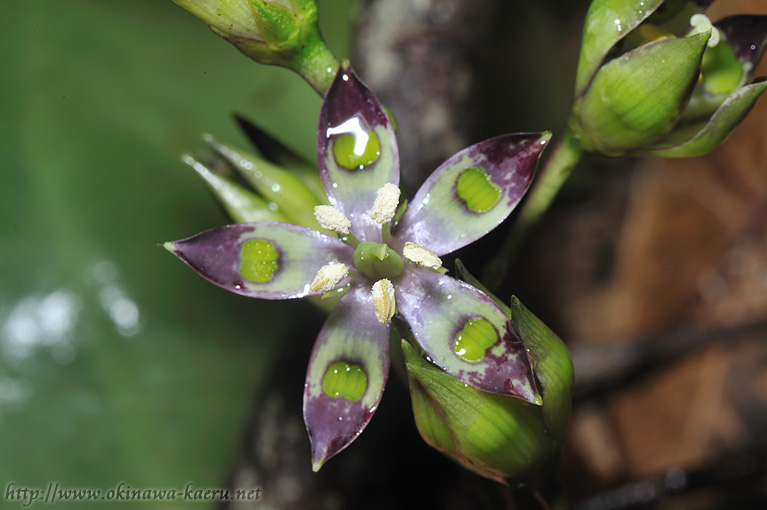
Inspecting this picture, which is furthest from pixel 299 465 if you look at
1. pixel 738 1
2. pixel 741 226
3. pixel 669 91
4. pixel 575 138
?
pixel 738 1

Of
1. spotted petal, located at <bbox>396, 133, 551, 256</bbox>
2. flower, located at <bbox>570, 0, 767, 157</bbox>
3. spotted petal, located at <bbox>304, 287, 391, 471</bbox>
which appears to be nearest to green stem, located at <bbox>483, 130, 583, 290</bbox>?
flower, located at <bbox>570, 0, 767, 157</bbox>

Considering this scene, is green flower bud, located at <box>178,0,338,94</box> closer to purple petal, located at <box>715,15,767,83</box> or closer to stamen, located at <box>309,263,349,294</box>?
stamen, located at <box>309,263,349,294</box>

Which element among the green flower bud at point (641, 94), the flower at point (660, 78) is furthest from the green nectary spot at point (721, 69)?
the green flower bud at point (641, 94)

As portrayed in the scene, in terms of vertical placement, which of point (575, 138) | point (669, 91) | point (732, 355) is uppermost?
point (669, 91)

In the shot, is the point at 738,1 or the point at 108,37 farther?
the point at 738,1

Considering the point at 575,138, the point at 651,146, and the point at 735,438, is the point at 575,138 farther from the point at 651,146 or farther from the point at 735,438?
the point at 735,438

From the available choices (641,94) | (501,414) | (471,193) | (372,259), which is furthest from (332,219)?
(641,94)

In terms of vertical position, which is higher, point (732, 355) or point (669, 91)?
point (669, 91)

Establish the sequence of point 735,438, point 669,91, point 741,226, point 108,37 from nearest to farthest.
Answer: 1. point 669,91
2. point 108,37
3. point 735,438
4. point 741,226
